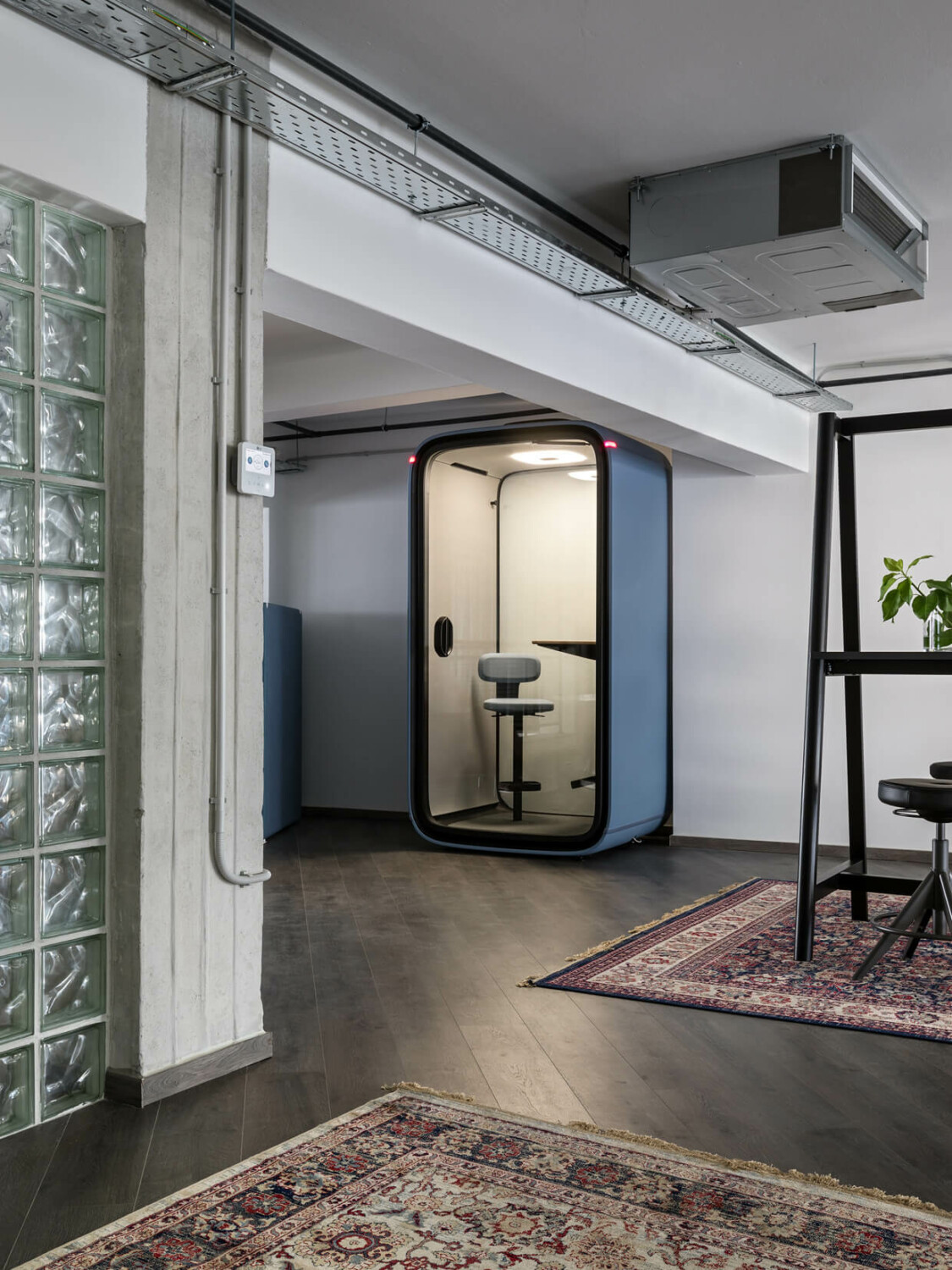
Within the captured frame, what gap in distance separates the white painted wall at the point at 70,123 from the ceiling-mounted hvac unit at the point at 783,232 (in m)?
1.90

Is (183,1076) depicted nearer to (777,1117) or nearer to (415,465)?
(777,1117)

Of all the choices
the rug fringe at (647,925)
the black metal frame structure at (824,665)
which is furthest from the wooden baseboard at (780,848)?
the black metal frame structure at (824,665)

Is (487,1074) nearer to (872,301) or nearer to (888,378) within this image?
(872,301)

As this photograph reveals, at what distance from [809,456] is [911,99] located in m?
3.92

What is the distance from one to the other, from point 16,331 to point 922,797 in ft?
11.0

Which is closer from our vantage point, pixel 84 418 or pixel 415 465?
pixel 84 418

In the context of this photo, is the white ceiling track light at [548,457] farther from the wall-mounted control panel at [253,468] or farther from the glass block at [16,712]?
the glass block at [16,712]

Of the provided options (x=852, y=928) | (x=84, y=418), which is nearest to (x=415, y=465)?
(x=852, y=928)

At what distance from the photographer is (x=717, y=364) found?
20.0ft

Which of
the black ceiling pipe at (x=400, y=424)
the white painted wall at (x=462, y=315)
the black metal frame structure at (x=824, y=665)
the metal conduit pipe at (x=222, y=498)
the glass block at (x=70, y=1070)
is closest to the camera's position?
the glass block at (x=70, y=1070)

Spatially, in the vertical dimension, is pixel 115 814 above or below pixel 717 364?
below

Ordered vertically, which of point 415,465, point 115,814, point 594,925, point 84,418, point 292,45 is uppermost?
point 292,45

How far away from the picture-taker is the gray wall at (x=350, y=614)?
8578 millimetres

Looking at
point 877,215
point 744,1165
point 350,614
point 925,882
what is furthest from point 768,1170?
point 350,614
